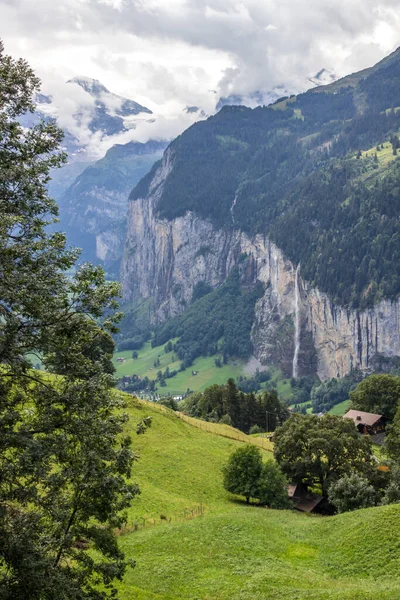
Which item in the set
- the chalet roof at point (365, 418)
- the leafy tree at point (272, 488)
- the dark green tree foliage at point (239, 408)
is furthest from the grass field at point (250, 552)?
the dark green tree foliage at point (239, 408)

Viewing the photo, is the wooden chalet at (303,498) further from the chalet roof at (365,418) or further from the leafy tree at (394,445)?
the chalet roof at (365,418)

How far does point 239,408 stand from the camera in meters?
137

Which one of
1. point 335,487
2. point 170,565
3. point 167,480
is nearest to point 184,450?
point 167,480

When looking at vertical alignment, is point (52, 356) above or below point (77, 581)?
above

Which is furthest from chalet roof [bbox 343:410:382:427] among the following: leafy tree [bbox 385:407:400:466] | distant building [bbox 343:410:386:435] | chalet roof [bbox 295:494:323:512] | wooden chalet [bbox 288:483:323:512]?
chalet roof [bbox 295:494:323:512]

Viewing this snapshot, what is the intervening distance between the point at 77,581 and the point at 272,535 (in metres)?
25.9

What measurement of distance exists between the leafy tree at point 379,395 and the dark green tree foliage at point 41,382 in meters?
112

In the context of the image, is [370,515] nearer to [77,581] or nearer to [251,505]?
[251,505]

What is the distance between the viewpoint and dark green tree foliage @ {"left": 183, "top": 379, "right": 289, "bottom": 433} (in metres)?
136

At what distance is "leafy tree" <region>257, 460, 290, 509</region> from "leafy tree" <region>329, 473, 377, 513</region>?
5.70m

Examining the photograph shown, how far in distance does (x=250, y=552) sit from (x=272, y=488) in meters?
23.2

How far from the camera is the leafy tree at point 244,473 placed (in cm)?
5794

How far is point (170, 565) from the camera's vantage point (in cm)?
3284

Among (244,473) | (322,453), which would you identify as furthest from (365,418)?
(244,473)
